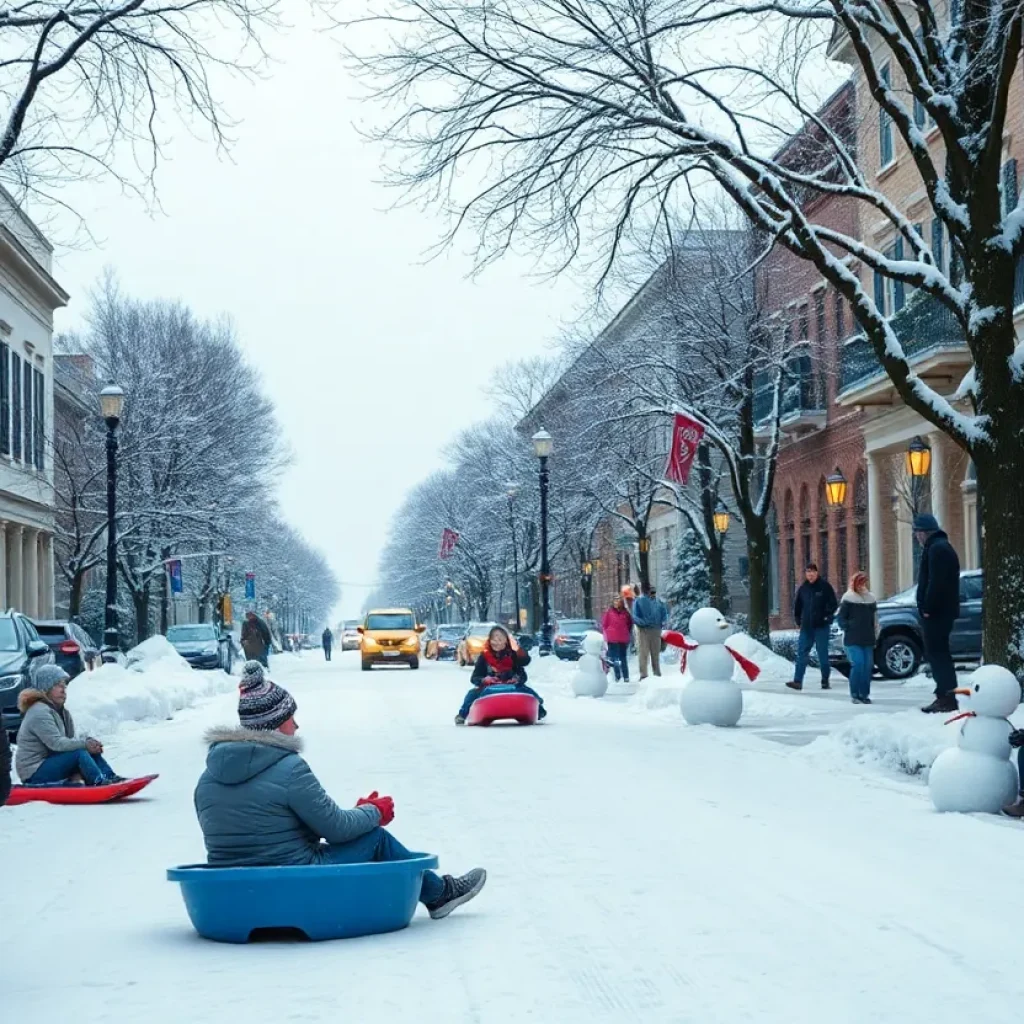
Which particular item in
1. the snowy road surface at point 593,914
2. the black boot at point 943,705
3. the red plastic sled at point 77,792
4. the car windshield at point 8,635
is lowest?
the snowy road surface at point 593,914

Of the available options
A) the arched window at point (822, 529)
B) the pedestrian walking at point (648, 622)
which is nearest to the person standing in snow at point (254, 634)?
the pedestrian walking at point (648, 622)

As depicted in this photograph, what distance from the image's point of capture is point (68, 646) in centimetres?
2723

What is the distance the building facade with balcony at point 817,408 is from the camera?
4322 centimetres

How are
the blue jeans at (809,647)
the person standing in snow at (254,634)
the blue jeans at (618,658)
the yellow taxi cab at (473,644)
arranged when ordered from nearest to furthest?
the blue jeans at (809,647), the blue jeans at (618,658), the person standing in snow at (254,634), the yellow taxi cab at (473,644)

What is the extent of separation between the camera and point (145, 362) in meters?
60.8

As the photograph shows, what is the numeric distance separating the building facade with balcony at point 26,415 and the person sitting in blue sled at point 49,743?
38.7 metres

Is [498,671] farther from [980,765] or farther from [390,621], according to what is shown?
[390,621]

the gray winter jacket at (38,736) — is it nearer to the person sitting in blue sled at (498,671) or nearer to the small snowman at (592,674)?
the person sitting in blue sled at (498,671)

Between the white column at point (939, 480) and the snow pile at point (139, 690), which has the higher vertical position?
the white column at point (939, 480)

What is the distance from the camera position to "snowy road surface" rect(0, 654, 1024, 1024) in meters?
6.79

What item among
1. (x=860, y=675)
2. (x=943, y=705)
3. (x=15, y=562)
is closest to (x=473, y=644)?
(x=15, y=562)

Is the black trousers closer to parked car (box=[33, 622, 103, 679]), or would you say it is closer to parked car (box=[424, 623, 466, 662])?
parked car (box=[33, 622, 103, 679])

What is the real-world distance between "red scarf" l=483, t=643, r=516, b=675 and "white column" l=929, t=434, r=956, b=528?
1674cm

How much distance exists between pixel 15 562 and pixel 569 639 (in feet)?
56.3
